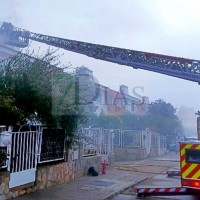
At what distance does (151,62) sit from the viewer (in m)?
15.8

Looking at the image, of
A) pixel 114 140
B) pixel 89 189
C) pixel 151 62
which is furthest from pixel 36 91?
pixel 114 140

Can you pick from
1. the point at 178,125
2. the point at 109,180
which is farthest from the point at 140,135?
the point at 178,125

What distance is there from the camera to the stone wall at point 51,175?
22.6 feet

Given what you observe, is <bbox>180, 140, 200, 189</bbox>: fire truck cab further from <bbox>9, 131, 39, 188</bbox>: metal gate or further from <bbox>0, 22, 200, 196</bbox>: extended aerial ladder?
<bbox>9, 131, 39, 188</bbox>: metal gate

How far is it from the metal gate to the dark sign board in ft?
1.56

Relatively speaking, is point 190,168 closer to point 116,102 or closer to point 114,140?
point 114,140

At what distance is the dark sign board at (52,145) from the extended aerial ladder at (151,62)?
2.83 meters

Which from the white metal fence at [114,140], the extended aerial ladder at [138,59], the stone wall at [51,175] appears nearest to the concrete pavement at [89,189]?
the stone wall at [51,175]

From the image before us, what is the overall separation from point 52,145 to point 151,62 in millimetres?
8753

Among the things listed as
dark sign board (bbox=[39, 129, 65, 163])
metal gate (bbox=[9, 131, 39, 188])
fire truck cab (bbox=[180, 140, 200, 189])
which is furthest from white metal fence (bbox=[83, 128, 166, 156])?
fire truck cab (bbox=[180, 140, 200, 189])

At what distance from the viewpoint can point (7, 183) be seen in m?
6.94

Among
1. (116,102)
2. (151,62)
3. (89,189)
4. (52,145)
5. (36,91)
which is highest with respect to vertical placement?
(116,102)

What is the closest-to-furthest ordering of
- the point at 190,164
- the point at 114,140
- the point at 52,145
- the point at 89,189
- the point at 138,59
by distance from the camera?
the point at 190,164 → the point at 89,189 → the point at 52,145 → the point at 138,59 → the point at 114,140

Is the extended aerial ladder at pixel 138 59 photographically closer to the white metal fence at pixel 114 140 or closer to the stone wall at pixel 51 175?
the white metal fence at pixel 114 140
